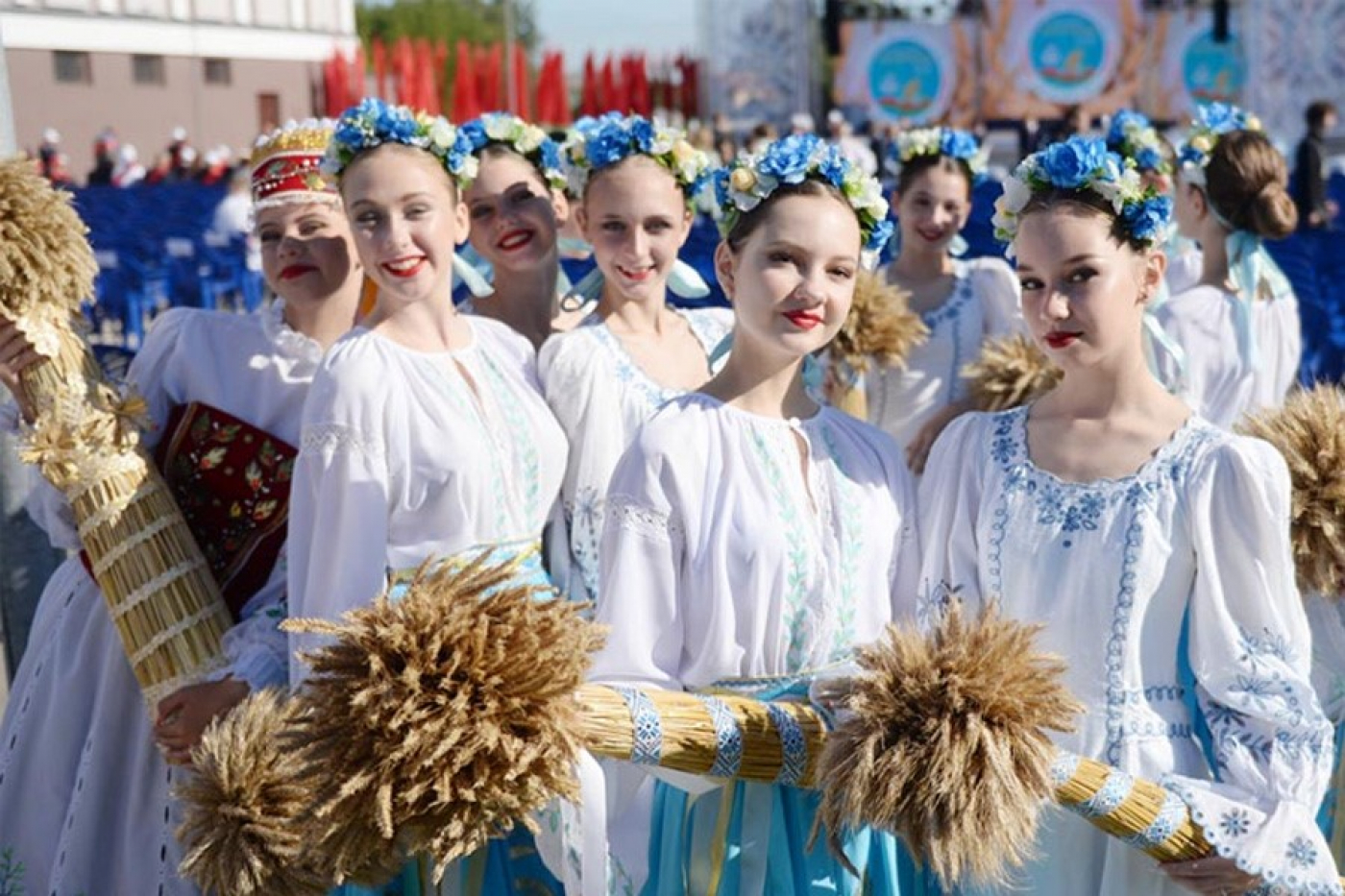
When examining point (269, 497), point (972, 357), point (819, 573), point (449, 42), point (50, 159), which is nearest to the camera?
point (819, 573)

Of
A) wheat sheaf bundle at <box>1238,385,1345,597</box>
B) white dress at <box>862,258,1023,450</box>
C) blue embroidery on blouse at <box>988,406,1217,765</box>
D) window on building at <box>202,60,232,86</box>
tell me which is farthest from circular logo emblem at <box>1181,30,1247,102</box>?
blue embroidery on blouse at <box>988,406,1217,765</box>

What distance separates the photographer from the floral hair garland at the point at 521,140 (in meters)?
3.89

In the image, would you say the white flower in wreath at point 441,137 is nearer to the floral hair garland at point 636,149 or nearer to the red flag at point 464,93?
the floral hair garland at point 636,149

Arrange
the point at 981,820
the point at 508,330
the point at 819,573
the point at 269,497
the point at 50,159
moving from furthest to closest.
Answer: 1. the point at 50,159
2. the point at 508,330
3. the point at 269,497
4. the point at 819,573
5. the point at 981,820

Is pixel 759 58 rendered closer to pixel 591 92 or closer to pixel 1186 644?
pixel 591 92

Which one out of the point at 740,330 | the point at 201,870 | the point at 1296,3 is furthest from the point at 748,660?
the point at 1296,3

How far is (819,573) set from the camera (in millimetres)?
2531

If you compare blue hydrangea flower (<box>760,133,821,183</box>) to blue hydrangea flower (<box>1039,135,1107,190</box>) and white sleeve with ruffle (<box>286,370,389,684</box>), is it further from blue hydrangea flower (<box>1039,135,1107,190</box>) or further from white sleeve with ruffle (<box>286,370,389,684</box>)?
white sleeve with ruffle (<box>286,370,389,684</box>)

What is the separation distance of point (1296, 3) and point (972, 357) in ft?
80.5

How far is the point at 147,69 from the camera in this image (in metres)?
29.8

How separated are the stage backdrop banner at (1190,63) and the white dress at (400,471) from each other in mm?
27429

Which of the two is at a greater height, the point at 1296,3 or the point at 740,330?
the point at 1296,3

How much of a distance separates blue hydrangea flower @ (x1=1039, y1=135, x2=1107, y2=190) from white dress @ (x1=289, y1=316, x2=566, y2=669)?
104cm

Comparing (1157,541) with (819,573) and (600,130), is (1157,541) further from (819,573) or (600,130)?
(600,130)
